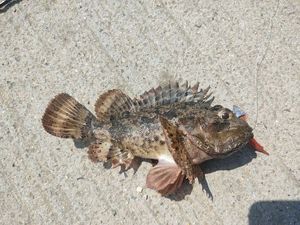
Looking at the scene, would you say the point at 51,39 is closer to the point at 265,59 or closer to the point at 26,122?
the point at 26,122

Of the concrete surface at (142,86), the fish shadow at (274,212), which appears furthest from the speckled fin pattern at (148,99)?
the fish shadow at (274,212)

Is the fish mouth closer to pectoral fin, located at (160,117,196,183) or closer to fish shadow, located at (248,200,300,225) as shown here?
pectoral fin, located at (160,117,196,183)

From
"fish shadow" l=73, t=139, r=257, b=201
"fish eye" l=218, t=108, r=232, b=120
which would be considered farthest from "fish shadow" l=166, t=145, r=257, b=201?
"fish eye" l=218, t=108, r=232, b=120

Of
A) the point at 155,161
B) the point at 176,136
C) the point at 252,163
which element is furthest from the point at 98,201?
the point at 252,163

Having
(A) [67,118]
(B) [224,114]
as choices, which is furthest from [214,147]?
(A) [67,118]

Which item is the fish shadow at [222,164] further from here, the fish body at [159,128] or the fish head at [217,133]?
the fish head at [217,133]

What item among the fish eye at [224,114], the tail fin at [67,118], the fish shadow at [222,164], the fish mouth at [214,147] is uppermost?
the tail fin at [67,118]

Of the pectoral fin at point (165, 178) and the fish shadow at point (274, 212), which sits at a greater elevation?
the pectoral fin at point (165, 178)
